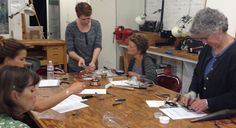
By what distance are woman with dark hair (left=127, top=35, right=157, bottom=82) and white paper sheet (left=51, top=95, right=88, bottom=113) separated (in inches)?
33.3

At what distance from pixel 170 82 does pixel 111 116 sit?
118cm

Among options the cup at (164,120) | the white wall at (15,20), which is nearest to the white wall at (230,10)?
the cup at (164,120)

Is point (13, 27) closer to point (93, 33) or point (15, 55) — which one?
point (93, 33)

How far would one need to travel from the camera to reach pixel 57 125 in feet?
6.24

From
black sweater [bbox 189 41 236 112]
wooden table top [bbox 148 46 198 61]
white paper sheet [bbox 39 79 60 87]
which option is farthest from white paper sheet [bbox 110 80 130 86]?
wooden table top [bbox 148 46 198 61]

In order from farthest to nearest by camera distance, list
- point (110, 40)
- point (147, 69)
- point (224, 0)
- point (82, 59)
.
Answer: point (110, 40)
point (224, 0)
point (82, 59)
point (147, 69)

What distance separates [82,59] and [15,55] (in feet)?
3.47

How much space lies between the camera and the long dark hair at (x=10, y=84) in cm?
154

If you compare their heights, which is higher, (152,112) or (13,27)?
(13,27)

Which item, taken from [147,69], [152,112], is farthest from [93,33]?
[152,112]

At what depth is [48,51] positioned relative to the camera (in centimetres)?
545

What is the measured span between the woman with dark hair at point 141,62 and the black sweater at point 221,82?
819 mm

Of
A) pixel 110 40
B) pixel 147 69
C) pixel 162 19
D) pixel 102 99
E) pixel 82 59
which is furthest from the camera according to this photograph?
pixel 110 40

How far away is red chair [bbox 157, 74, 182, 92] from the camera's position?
2.95 meters
